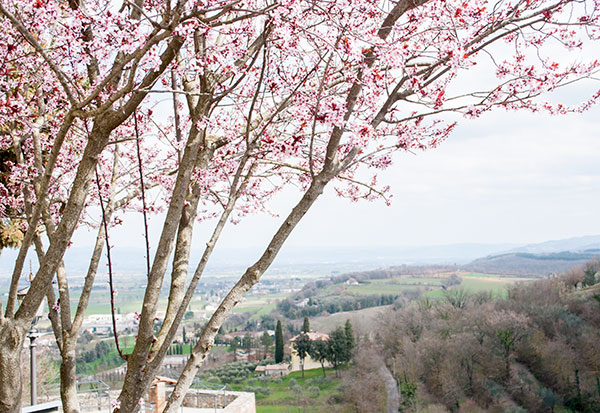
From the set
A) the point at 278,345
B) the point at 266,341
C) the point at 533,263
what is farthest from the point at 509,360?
the point at 533,263

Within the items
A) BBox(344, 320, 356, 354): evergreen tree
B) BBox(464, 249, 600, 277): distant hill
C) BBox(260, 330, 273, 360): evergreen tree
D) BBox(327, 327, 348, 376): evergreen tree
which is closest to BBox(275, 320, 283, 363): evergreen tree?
BBox(260, 330, 273, 360): evergreen tree

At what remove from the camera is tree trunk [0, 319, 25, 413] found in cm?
197

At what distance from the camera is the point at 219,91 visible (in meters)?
2.15

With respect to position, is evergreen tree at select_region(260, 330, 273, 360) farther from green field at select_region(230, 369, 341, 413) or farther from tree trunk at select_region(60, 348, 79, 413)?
tree trunk at select_region(60, 348, 79, 413)

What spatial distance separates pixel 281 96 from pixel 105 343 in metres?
32.3

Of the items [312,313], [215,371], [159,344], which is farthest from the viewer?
[312,313]

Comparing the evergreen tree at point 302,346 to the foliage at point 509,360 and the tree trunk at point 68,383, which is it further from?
the tree trunk at point 68,383

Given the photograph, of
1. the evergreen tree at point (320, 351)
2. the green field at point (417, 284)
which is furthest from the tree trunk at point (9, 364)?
the green field at point (417, 284)

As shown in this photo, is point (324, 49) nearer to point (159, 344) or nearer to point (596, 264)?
point (159, 344)

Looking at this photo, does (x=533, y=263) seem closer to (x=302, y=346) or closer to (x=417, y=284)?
(x=417, y=284)

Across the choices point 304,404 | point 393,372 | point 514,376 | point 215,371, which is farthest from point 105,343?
point 514,376

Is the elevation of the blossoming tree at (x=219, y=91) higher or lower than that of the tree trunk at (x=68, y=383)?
higher

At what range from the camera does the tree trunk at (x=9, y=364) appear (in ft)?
6.46

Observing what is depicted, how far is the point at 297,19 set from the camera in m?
1.86
